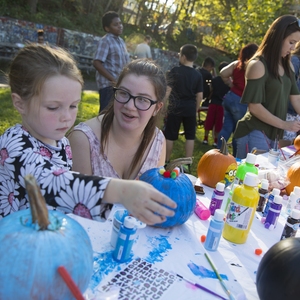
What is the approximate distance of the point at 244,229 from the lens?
1.45 m

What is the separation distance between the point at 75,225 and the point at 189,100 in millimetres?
4070

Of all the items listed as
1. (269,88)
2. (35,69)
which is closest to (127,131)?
(35,69)

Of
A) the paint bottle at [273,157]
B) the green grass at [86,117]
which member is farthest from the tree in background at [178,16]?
the paint bottle at [273,157]

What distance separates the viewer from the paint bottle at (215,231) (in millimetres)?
1333

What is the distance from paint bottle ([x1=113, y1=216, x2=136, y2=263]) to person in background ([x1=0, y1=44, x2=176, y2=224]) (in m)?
0.20

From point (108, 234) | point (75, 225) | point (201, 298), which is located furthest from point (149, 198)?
point (108, 234)

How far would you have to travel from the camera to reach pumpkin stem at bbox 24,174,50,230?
29.7 inches

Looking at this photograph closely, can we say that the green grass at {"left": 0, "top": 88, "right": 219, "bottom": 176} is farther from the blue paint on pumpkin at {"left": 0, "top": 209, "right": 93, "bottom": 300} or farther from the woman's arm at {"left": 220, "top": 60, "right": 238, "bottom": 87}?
the blue paint on pumpkin at {"left": 0, "top": 209, "right": 93, "bottom": 300}

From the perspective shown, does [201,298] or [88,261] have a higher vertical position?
[88,261]

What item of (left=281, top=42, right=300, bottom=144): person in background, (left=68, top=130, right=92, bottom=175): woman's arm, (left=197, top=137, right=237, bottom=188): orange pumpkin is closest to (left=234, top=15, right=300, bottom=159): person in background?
(left=281, top=42, right=300, bottom=144): person in background

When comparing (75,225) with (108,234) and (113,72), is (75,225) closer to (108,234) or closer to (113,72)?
(108,234)

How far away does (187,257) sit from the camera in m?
1.30

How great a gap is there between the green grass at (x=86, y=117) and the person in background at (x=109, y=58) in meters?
1.49

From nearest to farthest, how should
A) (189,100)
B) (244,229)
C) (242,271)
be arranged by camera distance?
(242,271)
(244,229)
(189,100)
